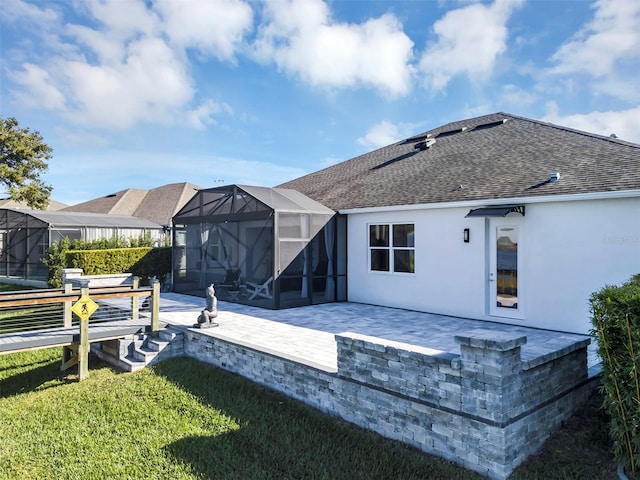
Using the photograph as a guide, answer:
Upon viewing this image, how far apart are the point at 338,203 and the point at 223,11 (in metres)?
6.40

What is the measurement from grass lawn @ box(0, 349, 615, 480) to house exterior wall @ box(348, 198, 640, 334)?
340 cm

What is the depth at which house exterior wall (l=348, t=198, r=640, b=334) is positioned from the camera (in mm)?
7508

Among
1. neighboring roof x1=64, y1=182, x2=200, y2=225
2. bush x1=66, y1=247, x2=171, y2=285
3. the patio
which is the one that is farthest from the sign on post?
neighboring roof x1=64, y1=182, x2=200, y2=225

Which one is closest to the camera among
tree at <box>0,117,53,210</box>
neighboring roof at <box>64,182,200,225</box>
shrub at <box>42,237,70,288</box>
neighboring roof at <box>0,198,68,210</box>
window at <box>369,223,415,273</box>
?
window at <box>369,223,415,273</box>

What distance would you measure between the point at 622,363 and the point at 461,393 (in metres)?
1.48

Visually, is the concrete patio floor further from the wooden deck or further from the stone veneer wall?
the wooden deck

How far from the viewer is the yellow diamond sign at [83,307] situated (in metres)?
7.62

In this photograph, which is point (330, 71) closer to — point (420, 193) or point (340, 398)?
point (420, 193)

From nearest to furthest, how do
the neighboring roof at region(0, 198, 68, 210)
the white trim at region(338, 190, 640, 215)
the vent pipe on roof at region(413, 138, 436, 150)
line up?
the white trim at region(338, 190, 640, 215) → the vent pipe on roof at region(413, 138, 436, 150) → the neighboring roof at region(0, 198, 68, 210)

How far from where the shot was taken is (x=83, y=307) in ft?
Answer: 25.2

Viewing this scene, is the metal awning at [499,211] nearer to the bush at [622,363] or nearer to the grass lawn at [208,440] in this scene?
the grass lawn at [208,440]

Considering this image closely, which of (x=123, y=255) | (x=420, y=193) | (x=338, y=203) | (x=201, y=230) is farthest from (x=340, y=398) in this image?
(x=123, y=255)

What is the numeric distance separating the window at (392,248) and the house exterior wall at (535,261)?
190 mm

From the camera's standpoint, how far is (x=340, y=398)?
5.47 m
